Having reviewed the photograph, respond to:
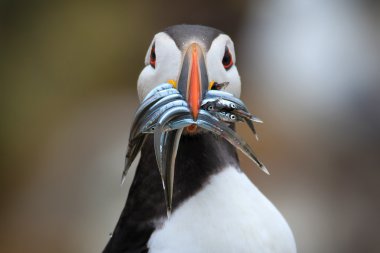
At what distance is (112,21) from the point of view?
591 cm

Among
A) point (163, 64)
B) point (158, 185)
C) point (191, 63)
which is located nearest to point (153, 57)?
point (163, 64)

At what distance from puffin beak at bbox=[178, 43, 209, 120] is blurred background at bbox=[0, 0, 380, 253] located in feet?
10.7


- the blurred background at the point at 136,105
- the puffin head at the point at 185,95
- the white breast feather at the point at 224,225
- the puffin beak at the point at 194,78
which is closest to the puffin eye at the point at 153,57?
the puffin head at the point at 185,95

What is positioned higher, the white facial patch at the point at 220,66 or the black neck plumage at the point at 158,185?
the white facial patch at the point at 220,66

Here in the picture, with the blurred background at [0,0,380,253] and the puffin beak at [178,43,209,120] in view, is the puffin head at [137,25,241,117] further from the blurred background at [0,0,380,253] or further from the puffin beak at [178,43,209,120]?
the blurred background at [0,0,380,253]

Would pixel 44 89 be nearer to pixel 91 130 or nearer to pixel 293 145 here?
pixel 91 130

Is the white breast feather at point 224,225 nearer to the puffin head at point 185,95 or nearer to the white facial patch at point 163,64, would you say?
the puffin head at point 185,95

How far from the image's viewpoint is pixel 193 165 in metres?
1.78

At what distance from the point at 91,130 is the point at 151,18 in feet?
3.81

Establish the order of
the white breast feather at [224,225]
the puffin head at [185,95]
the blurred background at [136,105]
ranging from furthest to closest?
the blurred background at [136,105] < the white breast feather at [224,225] < the puffin head at [185,95]

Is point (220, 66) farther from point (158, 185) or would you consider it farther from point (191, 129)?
point (158, 185)

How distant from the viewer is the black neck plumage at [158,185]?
175 centimetres

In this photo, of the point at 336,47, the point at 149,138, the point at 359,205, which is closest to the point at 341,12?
the point at 336,47

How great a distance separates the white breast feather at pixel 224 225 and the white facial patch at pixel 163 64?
0.95 ft
